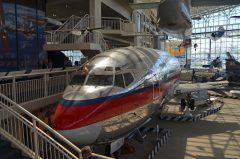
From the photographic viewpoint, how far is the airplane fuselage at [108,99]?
7.98 metres

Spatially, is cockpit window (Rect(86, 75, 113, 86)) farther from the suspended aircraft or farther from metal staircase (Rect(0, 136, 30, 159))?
the suspended aircraft

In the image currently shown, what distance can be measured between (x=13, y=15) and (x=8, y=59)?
7.58ft

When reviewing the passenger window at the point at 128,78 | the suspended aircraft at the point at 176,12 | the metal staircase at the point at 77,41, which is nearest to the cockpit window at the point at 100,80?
the passenger window at the point at 128,78

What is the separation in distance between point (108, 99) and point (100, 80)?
2.78 ft

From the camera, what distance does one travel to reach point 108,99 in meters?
8.71

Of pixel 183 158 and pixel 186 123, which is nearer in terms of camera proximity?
pixel 183 158

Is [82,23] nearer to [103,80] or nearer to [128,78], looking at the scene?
[128,78]

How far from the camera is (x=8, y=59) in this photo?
15.4 metres

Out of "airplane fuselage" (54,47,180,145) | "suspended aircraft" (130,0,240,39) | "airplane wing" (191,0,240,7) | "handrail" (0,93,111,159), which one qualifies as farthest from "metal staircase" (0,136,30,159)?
"airplane wing" (191,0,240,7)

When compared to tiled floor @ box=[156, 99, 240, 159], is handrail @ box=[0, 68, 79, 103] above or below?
above

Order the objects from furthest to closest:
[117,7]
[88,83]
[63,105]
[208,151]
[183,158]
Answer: [117,7]
[208,151]
[183,158]
[88,83]
[63,105]

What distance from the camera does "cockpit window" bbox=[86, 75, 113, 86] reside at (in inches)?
363

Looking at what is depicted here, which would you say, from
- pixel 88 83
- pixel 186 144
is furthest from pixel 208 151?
pixel 88 83

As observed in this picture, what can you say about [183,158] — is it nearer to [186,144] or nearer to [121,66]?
[186,144]
